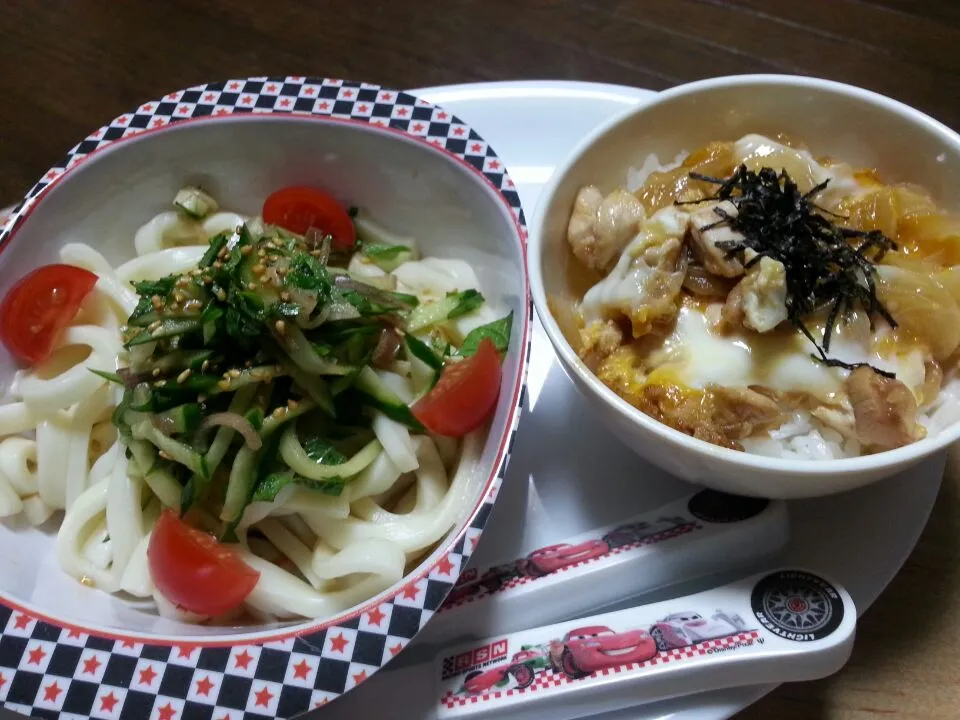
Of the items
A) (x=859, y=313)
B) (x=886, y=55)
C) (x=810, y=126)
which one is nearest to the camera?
(x=859, y=313)

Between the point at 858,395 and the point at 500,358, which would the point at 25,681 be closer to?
the point at 500,358

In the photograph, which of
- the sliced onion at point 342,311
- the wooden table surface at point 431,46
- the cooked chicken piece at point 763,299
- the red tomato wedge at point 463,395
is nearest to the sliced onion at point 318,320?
the sliced onion at point 342,311

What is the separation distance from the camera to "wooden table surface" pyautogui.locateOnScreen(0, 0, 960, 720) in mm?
2586

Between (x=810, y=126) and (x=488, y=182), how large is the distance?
613 millimetres

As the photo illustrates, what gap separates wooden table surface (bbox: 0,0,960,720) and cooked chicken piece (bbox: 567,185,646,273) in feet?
4.70

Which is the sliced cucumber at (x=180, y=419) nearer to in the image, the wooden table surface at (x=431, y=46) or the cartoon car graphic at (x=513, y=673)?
the cartoon car graphic at (x=513, y=673)

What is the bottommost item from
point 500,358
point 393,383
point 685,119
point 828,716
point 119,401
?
point 828,716

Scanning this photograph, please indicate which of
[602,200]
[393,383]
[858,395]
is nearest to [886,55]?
[602,200]

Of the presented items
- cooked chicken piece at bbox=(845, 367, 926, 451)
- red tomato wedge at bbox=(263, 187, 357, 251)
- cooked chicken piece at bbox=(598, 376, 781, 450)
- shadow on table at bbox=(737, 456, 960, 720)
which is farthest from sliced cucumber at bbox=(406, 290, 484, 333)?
shadow on table at bbox=(737, 456, 960, 720)

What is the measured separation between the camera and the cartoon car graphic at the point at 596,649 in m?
1.15

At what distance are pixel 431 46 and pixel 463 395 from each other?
1841mm

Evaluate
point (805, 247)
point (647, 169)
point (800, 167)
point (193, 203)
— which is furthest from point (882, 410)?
point (193, 203)

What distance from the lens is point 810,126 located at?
4.78 ft

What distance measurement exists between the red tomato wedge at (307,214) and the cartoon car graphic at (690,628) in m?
1.00
